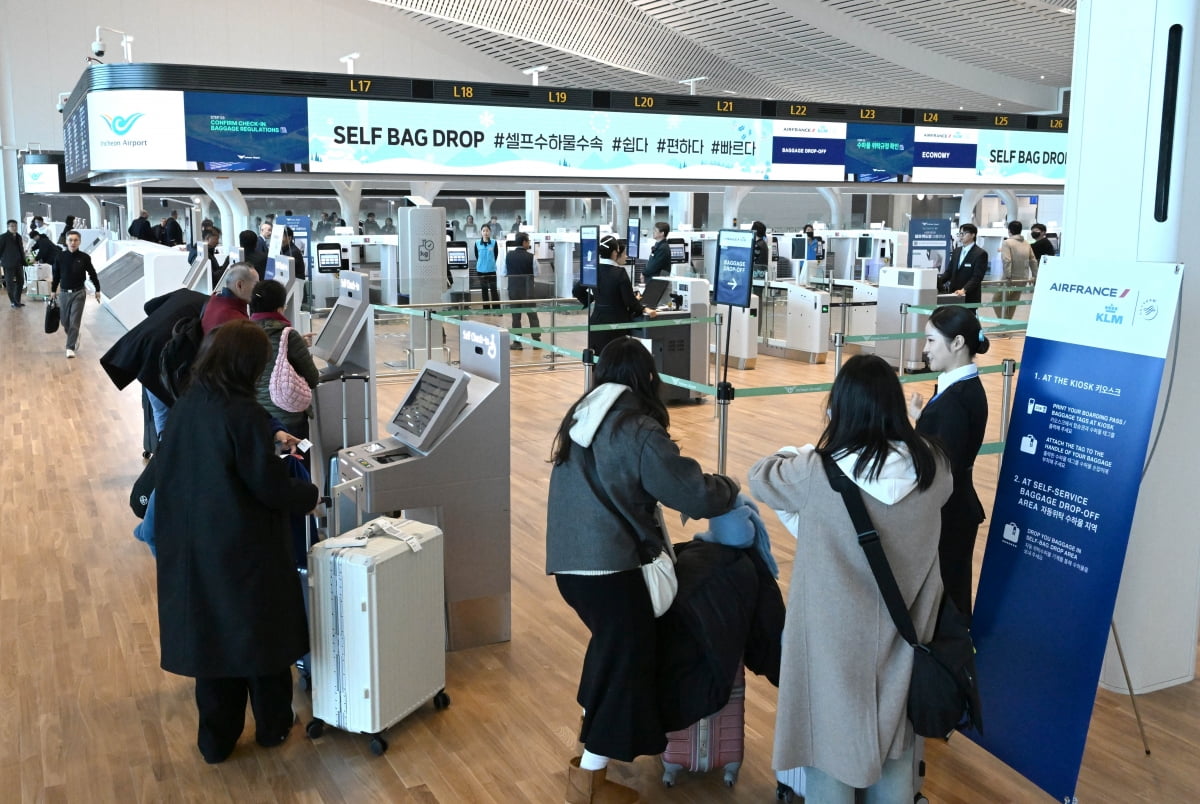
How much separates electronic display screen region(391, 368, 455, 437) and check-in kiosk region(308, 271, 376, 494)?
1444mm

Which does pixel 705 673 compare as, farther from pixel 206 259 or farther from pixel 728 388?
pixel 206 259

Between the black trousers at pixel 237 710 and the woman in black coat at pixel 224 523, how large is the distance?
0.12m

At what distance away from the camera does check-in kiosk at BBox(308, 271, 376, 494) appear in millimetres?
5641

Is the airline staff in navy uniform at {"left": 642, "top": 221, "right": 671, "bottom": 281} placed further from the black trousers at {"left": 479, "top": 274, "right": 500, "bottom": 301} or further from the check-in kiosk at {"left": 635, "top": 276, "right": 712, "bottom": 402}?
the black trousers at {"left": 479, "top": 274, "right": 500, "bottom": 301}

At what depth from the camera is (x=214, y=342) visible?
3.14m

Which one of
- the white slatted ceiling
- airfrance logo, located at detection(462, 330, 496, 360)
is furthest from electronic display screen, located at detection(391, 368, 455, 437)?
the white slatted ceiling

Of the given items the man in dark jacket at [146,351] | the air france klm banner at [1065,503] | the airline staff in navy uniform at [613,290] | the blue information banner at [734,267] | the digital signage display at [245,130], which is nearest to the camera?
the air france klm banner at [1065,503]

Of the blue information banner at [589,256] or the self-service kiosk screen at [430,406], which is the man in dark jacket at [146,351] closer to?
the self-service kiosk screen at [430,406]

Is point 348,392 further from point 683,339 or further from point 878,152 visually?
point 878,152

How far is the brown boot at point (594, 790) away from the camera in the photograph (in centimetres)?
299

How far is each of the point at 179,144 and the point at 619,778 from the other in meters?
9.19

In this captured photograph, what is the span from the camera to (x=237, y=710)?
3381mm

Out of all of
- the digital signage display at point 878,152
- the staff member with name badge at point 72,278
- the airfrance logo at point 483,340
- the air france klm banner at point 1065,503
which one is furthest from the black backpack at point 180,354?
the digital signage display at point 878,152

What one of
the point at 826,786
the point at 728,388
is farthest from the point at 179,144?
the point at 826,786
